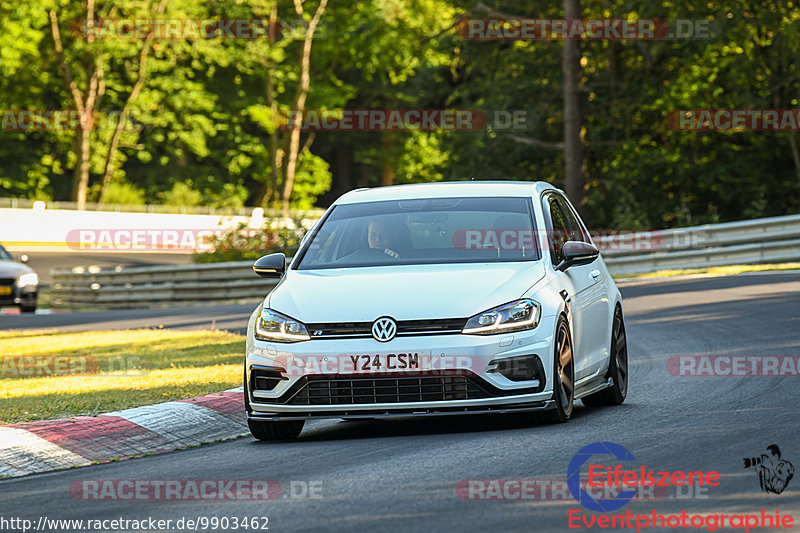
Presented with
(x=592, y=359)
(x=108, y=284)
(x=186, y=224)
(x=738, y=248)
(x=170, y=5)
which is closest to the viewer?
(x=592, y=359)

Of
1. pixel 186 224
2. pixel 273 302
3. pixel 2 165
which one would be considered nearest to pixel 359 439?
pixel 273 302

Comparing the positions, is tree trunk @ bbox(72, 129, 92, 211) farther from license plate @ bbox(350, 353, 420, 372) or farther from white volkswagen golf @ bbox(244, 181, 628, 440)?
license plate @ bbox(350, 353, 420, 372)

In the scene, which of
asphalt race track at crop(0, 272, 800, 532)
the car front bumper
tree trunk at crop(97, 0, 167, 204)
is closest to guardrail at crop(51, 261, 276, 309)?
asphalt race track at crop(0, 272, 800, 532)

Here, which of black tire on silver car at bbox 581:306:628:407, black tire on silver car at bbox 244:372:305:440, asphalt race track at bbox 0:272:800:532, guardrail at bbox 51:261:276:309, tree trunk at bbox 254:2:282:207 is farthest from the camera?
tree trunk at bbox 254:2:282:207

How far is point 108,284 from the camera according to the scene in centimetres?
3028

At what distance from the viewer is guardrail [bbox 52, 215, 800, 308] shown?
2559 cm

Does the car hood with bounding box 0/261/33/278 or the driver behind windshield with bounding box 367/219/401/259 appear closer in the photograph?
the driver behind windshield with bounding box 367/219/401/259

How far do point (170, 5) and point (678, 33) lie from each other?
30.7m

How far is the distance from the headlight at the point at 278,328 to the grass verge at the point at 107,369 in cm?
207

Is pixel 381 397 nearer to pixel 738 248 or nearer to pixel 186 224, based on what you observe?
pixel 738 248

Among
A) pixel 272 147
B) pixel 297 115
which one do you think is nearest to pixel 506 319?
pixel 297 115

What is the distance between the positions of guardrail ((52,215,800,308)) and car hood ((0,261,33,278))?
251 centimetres

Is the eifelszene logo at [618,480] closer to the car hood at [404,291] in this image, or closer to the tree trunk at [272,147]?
the car hood at [404,291]

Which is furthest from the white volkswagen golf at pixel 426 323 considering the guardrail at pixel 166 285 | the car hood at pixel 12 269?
the car hood at pixel 12 269
